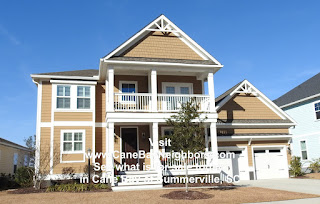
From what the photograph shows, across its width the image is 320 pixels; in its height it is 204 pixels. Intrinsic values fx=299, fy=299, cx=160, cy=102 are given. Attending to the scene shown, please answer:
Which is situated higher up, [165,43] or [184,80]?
[165,43]

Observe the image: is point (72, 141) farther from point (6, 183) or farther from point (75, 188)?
point (6, 183)

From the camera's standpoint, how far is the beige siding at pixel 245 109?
66.5 feet

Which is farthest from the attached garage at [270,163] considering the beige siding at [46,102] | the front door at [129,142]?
the beige siding at [46,102]

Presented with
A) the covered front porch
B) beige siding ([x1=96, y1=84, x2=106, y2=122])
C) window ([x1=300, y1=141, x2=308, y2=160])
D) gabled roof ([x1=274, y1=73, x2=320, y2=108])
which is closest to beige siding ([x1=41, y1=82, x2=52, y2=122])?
beige siding ([x1=96, y1=84, x2=106, y2=122])

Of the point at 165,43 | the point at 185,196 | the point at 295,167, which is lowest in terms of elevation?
the point at 185,196

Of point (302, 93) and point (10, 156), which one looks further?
point (302, 93)

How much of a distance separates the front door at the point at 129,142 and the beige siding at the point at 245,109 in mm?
5957

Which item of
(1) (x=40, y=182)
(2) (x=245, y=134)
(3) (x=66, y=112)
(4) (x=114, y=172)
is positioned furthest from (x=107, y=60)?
(2) (x=245, y=134)

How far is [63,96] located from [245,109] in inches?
476

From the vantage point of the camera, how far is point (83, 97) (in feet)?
59.4

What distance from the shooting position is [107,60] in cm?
1606

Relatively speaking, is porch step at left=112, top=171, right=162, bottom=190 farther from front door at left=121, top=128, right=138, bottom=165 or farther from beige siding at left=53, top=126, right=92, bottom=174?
beige siding at left=53, top=126, right=92, bottom=174

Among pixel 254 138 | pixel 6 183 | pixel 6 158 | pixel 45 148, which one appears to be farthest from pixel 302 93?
pixel 6 158

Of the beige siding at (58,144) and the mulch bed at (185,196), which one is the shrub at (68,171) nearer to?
the beige siding at (58,144)
